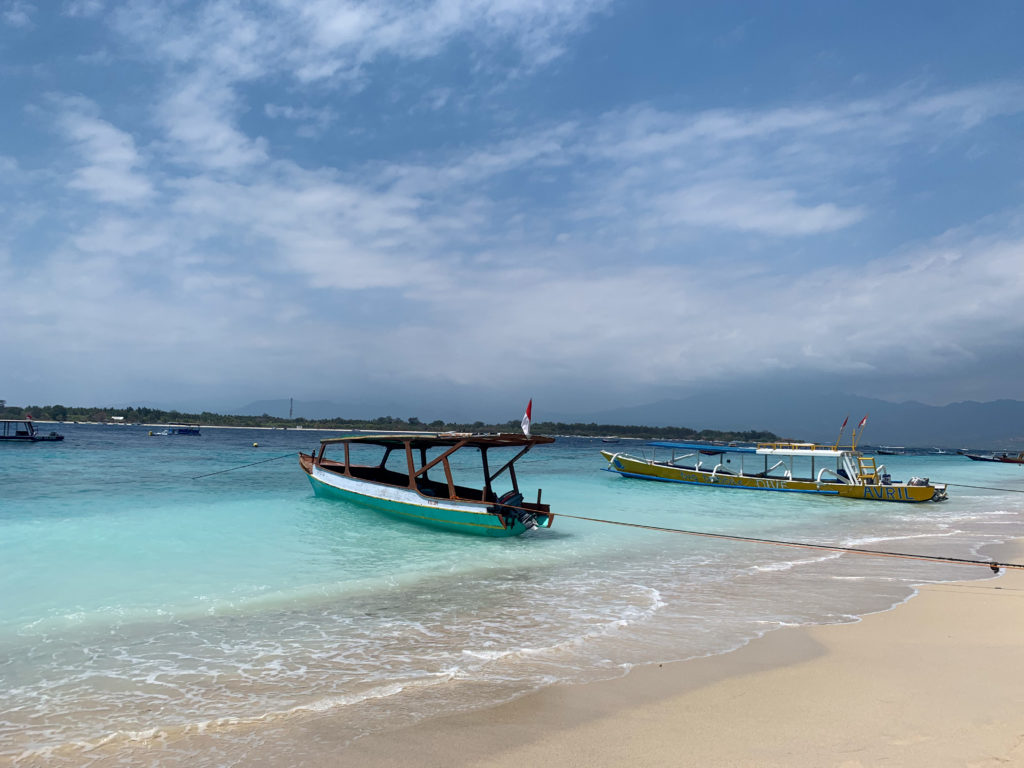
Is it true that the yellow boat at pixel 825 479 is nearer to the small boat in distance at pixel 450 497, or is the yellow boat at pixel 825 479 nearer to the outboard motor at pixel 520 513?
the small boat in distance at pixel 450 497

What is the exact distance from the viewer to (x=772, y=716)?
585cm

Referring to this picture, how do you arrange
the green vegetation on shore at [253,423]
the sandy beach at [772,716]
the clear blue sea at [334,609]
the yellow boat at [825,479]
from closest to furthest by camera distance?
the sandy beach at [772,716] < the clear blue sea at [334,609] < the yellow boat at [825,479] < the green vegetation on shore at [253,423]

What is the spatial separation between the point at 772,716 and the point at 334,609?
7100mm

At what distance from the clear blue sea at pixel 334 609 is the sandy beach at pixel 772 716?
0.53 metres

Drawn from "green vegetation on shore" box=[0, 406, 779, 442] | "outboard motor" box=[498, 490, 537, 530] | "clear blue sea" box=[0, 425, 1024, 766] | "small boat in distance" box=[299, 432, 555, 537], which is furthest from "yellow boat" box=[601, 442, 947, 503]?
"green vegetation on shore" box=[0, 406, 779, 442]

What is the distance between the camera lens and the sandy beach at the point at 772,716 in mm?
5070

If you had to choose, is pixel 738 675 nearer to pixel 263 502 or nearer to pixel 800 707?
pixel 800 707

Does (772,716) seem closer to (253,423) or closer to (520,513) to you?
(520,513)

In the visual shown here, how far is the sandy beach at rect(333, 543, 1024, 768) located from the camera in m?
5.07

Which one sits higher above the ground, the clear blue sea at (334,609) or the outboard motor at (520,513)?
the outboard motor at (520,513)

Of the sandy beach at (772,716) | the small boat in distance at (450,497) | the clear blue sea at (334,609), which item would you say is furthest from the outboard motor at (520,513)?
the sandy beach at (772,716)

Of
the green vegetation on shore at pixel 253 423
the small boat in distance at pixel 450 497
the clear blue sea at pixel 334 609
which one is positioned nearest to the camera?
the clear blue sea at pixel 334 609

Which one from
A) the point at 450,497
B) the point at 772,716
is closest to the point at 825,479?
the point at 450,497

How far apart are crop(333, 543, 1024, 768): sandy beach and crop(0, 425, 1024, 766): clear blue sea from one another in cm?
53
